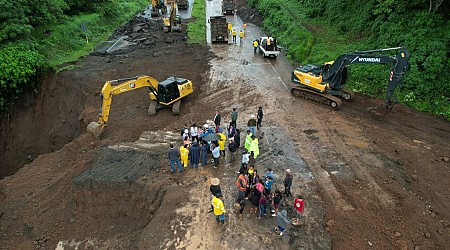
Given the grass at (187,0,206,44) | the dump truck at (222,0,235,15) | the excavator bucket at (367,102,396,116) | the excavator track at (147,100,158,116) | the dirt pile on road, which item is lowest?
the dirt pile on road

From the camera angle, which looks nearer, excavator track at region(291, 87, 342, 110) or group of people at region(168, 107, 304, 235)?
group of people at region(168, 107, 304, 235)

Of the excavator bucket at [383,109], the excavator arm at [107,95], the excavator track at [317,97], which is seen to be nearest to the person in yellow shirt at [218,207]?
the excavator arm at [107,95]

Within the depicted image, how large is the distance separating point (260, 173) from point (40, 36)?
24407 mm

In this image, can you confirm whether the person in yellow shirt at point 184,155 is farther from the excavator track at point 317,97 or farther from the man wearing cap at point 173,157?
the excavator track at point 317,97

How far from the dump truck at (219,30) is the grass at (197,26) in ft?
4.94

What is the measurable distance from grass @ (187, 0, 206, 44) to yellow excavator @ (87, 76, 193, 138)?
13.7 meters

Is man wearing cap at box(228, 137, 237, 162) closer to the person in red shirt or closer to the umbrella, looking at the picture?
the umbrella

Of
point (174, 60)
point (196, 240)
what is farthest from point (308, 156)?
point (174, 60)

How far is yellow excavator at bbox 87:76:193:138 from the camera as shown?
16.8 meters

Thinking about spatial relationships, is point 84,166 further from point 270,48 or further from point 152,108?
point 270,48

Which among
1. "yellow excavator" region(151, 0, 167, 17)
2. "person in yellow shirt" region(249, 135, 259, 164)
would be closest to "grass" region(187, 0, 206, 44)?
"yellow excavator" region(151, 0, 167, 17)

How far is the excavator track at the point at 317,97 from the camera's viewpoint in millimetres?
18766

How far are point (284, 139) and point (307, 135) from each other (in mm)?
1308

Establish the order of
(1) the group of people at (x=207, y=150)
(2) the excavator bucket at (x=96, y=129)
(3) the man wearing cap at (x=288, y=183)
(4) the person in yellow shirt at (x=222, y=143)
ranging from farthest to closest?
(2) the excavator bucket at (x=96, y=129), (4) the person in yellow shirt at (x=222, y=143), (1) the group of people at (x=207, y=150), (3) the man wearing cap at (x=288, y=183)
